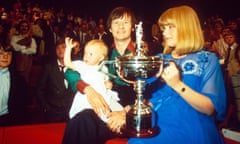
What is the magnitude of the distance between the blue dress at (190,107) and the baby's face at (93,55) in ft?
0.88

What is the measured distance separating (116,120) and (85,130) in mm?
132

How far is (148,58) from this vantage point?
104 cm

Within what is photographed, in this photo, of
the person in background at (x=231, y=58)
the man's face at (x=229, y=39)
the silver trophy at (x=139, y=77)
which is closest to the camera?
the silver trophy at (x=139, y=77)

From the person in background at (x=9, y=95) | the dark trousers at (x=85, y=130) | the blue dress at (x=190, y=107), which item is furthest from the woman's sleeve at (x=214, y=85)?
the person in background at (x=9, y=95)

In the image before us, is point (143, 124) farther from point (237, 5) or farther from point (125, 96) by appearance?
point (237, 5)

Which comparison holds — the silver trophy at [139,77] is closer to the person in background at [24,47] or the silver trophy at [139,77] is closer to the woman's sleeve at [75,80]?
the woman's sleeve at [75,80]

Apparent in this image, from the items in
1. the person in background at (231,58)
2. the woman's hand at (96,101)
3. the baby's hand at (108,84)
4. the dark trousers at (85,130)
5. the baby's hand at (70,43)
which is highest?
the baby's hand at (70,43)

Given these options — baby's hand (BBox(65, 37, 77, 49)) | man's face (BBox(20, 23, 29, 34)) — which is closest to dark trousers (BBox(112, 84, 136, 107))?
baby's hand (BBox(65, 37, 77, 49))

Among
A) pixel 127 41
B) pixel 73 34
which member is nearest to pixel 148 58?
pixel 127 41

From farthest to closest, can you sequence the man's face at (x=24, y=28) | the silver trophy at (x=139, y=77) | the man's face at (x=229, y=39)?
the man's face at (x=24, y=28)
the man's face at (x=229, y=39)
the silver trophy at (x=139, y=77)

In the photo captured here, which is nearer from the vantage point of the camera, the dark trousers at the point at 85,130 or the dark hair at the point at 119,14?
the dark trousers at the point at 85,130

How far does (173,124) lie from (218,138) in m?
0.17

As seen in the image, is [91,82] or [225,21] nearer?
[91,82]

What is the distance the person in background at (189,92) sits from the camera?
1.09 meters
